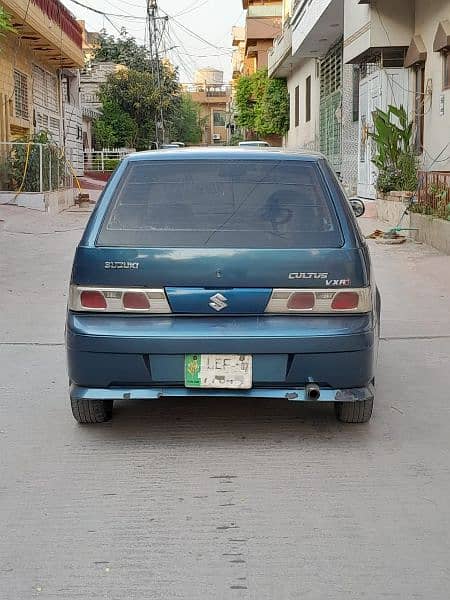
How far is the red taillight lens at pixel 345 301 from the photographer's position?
15.1ft

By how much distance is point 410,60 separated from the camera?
57.1 ft

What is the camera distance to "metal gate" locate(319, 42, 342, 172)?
26078 mm

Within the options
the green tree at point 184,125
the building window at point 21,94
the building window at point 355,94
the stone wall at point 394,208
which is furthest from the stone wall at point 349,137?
the green tree at point 184,125

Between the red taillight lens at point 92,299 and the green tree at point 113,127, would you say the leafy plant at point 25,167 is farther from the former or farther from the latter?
the green tree at point 113,127

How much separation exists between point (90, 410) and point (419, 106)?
46.0 ft

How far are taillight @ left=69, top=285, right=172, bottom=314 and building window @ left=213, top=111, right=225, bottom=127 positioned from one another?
95.1m

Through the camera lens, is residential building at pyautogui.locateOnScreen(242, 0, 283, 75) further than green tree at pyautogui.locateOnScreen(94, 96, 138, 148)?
No

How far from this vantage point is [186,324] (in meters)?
4.62

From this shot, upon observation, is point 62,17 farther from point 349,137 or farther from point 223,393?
point 223,393

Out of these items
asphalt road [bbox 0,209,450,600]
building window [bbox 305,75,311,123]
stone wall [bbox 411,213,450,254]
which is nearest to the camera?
asphalt road [bbox 0,209,450,600]

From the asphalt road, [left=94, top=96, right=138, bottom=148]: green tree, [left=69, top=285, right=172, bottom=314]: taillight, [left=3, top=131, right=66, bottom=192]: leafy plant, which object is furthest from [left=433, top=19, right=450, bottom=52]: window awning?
[left=94, top=96, right=138, bottom=148]: green tree

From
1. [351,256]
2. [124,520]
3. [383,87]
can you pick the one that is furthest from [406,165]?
[124,520]

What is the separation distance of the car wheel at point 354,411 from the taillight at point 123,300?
1.27m

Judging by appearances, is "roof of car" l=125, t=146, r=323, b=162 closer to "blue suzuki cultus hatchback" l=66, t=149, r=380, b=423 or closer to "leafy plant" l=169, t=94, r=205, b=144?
"blue suzuki cultus hatchback" l=66, t=149, r=380, b=423
